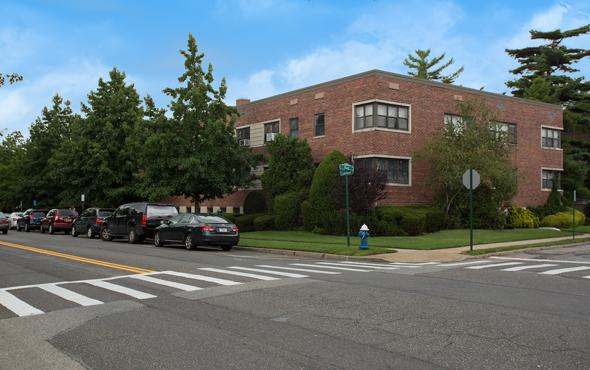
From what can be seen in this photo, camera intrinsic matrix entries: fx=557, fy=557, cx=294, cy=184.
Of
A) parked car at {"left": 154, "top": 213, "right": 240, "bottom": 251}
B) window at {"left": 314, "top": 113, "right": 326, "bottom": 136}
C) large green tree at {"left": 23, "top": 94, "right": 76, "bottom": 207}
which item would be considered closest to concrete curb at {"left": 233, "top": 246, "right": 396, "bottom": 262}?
parked car at {"left": 154, "top": 213, "right": 240, "bottom": 251}

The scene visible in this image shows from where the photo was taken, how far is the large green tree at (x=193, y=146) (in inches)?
1224

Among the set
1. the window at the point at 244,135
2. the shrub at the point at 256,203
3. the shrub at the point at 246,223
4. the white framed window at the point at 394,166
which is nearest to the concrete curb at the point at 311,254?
the white framed window at the point at 394,166

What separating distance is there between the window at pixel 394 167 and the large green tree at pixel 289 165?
3767 mm

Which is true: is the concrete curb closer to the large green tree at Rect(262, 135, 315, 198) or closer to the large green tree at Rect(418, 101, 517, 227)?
the large green tree at Rect(262, 135, 315, 198)

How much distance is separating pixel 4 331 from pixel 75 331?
1.00 meters

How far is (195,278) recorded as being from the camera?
40.2ft

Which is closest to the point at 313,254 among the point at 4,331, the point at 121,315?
the point at 121,315

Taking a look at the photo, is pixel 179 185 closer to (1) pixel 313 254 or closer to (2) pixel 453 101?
(1) pixel 313 254

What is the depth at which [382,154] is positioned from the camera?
96.5 feet

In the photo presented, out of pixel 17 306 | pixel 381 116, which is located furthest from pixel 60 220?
pixel 17 306

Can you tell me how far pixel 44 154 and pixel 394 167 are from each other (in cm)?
3646

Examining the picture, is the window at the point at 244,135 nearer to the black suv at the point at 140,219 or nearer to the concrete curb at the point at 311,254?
the black suv at the point at 140,219

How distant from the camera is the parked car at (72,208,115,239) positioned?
3097 centimetres

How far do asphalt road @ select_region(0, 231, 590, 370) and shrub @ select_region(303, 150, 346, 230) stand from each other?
1430 cm
